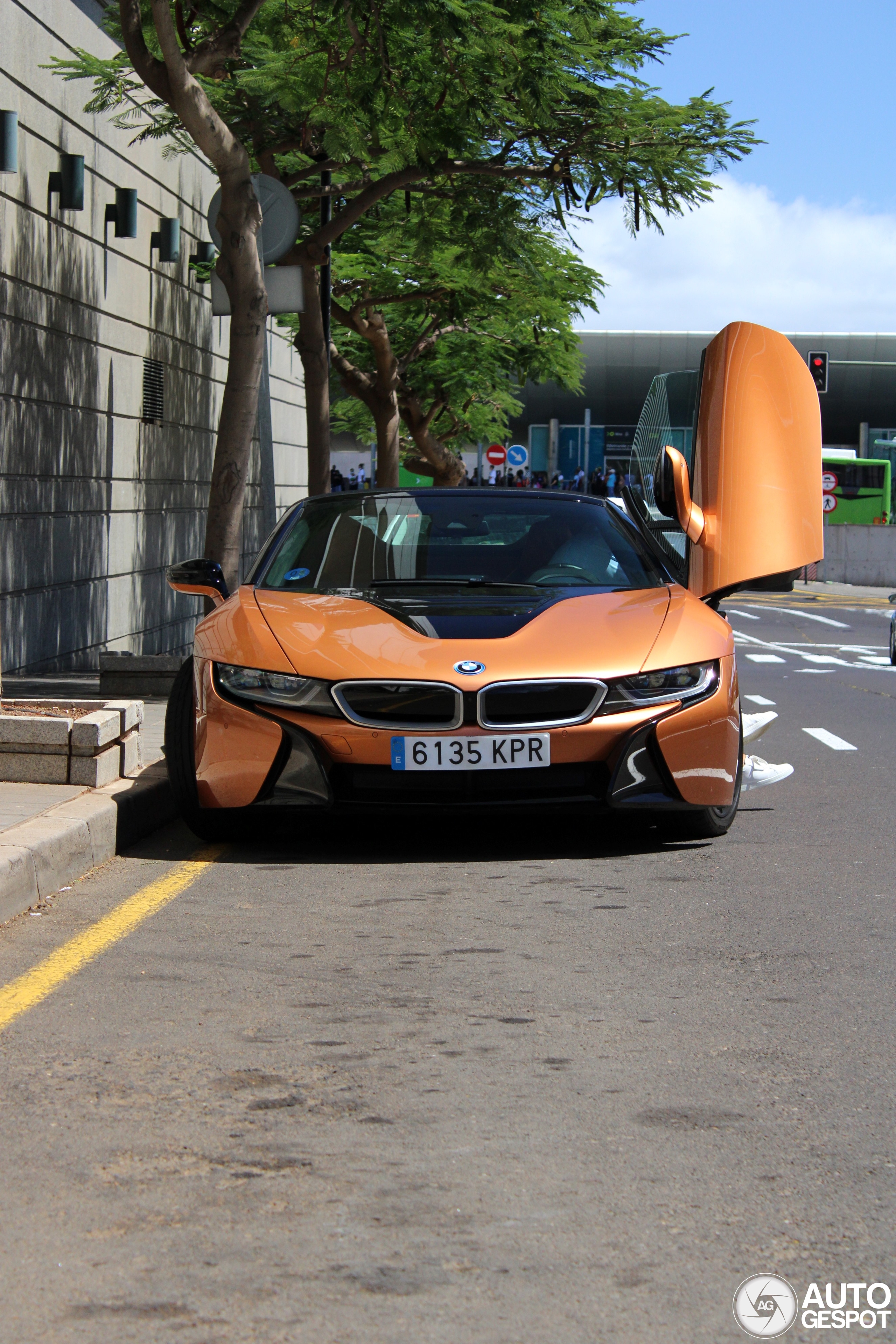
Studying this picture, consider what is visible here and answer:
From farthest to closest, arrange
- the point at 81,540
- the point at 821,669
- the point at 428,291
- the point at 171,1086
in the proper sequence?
the point at 428,291, the point at 821,669, the point at 81,540, the point at 171,1086

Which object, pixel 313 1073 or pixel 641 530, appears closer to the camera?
pixel 313 1073

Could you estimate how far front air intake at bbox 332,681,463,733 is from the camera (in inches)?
230

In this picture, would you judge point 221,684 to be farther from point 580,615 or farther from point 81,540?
Result: point 81,540

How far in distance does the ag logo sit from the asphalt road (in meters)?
0.02

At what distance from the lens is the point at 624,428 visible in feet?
259

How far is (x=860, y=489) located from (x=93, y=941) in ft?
180

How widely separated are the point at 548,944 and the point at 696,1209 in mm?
1992

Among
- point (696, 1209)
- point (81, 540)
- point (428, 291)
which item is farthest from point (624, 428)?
point (696, 1209)

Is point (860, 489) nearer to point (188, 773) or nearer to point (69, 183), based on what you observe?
point (69, 183)

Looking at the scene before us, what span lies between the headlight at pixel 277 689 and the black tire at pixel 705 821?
58.8 inches

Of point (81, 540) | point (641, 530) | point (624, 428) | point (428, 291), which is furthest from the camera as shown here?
point (624, 428)

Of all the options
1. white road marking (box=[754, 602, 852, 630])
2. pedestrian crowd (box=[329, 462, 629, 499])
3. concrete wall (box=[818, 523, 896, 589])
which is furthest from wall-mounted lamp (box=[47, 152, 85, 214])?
pedestrian crowd (box=[329, 462, 629, 499])

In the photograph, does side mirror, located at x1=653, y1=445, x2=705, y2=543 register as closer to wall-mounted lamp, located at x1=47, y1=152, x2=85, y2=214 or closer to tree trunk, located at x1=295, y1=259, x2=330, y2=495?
wall-mounted lamp, located at x1=47, y1=152, x2=85, y2=214

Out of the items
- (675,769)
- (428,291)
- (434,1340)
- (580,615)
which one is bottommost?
(434,1340)
